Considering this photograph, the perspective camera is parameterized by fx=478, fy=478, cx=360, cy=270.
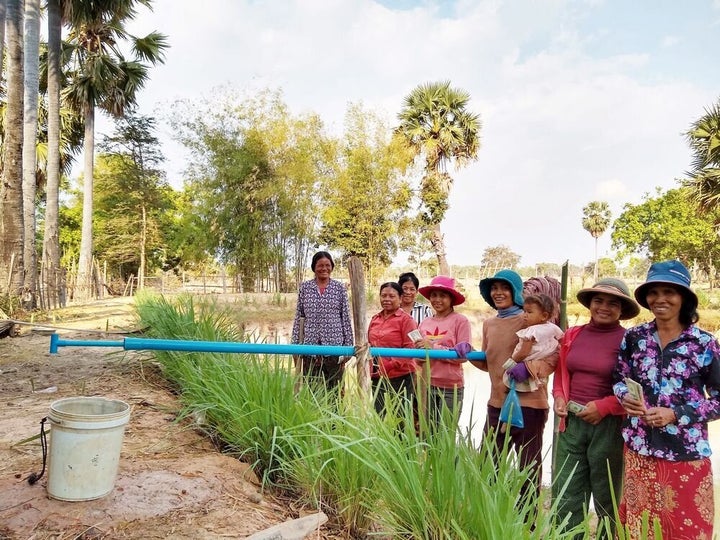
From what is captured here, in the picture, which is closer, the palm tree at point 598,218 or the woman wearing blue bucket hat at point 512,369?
the woman wearing blue bucket hat at point 512,369

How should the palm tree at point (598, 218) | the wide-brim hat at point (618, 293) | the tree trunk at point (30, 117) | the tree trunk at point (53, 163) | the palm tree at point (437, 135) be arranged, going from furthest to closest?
the palm tree at point (598, 218)
the palm tree at point (437, 135)
the tree trunk at point (53, 163)
the tree trunk at point (30, 117)
the wide-brim hat at point (618, 293)

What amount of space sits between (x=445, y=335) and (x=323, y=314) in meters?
1.13

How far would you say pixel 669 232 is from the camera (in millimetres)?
25422

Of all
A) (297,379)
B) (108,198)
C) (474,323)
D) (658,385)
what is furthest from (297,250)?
(658,385)

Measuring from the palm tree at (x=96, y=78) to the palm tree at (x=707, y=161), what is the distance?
15.0 m

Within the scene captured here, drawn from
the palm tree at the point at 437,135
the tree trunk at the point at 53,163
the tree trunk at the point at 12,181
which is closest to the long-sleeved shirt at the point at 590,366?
the tree trunk at the point at 12,181

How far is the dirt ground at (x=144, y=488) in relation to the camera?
1808mm

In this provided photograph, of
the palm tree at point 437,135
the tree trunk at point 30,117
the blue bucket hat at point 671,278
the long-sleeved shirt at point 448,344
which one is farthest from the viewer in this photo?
the palm tree at point 437,135

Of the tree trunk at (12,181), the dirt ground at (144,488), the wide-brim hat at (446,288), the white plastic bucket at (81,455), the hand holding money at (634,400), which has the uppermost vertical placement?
the tree trunk at (12,181)

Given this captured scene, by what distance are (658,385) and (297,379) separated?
176 cm

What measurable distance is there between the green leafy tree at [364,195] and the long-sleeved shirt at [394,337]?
14.4 meters

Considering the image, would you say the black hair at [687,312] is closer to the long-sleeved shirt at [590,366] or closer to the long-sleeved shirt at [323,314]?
the long-sleeved shirt at [590,366]

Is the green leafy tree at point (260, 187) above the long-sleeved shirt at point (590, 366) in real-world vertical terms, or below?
above

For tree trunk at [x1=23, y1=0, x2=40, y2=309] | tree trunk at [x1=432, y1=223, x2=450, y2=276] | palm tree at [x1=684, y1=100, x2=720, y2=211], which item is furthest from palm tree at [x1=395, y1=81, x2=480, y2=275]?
tree trunk at [x1=23, y1=0, x2=40, y2=309]
